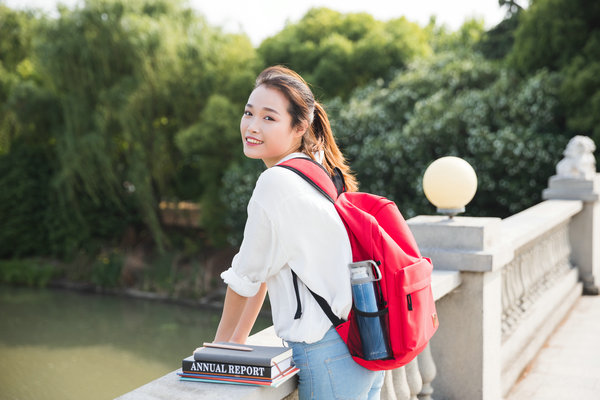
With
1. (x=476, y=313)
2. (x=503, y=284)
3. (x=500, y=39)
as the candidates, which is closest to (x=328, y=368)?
(x=476, y=313)

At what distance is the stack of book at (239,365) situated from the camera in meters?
1.45

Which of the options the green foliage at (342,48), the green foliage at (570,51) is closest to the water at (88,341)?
the green foliage at (342,48)

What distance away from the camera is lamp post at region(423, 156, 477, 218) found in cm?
286

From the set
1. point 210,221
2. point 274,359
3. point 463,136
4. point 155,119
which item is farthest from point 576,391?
point 155,119

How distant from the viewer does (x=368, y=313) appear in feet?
A: 4.97

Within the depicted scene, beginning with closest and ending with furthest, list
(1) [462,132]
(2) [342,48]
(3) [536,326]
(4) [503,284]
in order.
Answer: (4) [503,284] < (3) [536,326] < (1) [462,132] < (2) [342,48]

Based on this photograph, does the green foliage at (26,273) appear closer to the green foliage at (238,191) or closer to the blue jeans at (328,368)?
the green foliage at (238,191)

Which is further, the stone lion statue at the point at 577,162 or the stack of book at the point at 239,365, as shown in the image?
the stone lion statue at the point at 577,162

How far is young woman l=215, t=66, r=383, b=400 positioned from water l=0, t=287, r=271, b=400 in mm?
10301

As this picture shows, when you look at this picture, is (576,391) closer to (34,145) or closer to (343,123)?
(343,123)

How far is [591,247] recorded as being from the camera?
5648mm

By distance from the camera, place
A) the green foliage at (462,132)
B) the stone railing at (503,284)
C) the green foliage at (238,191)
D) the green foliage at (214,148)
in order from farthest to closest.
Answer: the green foliage at (214,148) < the green foliage at (238,191) < the green foliage at (462,132) < the stone railing at (503,284)

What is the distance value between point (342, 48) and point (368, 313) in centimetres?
1471

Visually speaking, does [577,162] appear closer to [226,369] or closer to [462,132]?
[226,369]
